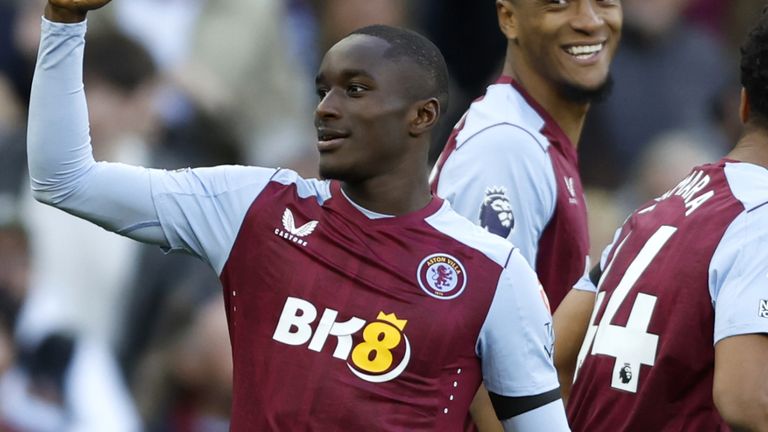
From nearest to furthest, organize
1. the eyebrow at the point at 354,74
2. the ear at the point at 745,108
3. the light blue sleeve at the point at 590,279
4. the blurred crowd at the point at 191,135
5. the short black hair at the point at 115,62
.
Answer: the eyebrow at the point at 354,74 → the ear at the point at 745,108 → the light blue sleeve at the point at 590,279 → the blurred crowd at the point at 191,135 → the short black hair at the point at 115,62

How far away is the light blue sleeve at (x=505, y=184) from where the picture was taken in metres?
5.07

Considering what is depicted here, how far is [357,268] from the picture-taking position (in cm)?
418

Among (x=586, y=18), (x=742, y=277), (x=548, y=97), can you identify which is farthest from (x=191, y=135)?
(x=742, y=277)

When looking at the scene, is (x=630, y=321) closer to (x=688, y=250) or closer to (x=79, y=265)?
(x=688, y=250)

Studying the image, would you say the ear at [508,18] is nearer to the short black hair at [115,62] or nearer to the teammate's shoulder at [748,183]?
the teammate's shoulder at [748,183]

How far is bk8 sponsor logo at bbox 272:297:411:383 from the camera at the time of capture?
4.09 meters

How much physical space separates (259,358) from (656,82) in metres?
6.03

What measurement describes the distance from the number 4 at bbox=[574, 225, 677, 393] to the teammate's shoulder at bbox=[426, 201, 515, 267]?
0.47 m

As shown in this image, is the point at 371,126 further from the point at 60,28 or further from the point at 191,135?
the point at 191,135

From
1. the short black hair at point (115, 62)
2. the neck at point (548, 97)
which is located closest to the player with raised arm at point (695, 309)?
the neck at point (548, 97)

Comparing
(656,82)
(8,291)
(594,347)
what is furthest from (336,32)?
(594,347)

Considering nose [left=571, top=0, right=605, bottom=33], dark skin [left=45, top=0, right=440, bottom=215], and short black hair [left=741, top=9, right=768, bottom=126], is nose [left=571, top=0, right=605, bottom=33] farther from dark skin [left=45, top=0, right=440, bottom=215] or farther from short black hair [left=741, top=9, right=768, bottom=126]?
dark skin [left=45, top=0, right=440, bottom=215]

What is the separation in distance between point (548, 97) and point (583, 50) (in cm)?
20

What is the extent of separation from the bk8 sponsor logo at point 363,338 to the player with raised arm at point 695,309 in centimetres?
75
